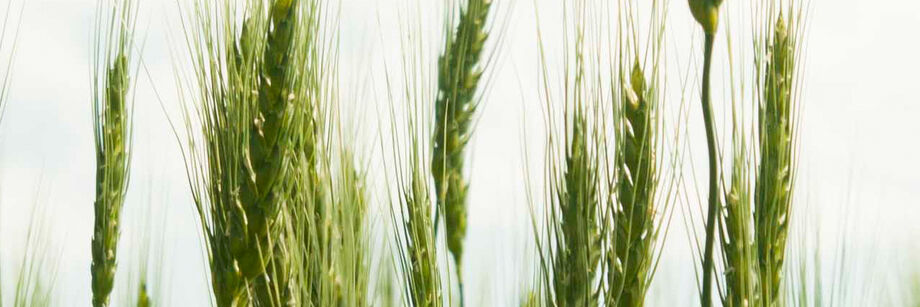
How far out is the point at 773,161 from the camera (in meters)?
2.24

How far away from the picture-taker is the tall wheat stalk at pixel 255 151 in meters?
2.12

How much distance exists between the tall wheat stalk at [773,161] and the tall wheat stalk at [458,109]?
634 millimetres

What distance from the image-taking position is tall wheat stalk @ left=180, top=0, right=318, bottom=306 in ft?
6.97

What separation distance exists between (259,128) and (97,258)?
116cm

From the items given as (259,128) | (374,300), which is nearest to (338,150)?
(259,128)

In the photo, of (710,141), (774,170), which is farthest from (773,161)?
(710,141)

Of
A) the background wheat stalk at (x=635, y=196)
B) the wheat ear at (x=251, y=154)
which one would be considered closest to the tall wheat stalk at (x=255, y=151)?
the wheat ear at (x=251, y=154)

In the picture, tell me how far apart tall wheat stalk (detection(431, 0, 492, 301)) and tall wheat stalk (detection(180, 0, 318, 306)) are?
0.40 metres

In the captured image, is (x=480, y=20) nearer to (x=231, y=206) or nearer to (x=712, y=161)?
(x=231, y=206)

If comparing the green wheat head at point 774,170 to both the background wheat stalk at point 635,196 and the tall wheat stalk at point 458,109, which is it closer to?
the background wheat stalk at point 635,196

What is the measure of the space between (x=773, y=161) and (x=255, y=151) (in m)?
0.94

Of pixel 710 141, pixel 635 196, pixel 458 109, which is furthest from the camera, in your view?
pixel 458 109

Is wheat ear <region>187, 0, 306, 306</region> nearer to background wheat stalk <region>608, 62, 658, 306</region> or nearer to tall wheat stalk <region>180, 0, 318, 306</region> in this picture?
tall wheat stalk <region>180, 0, 318, 306</region>

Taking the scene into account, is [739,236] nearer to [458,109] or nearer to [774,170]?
[774,170]
